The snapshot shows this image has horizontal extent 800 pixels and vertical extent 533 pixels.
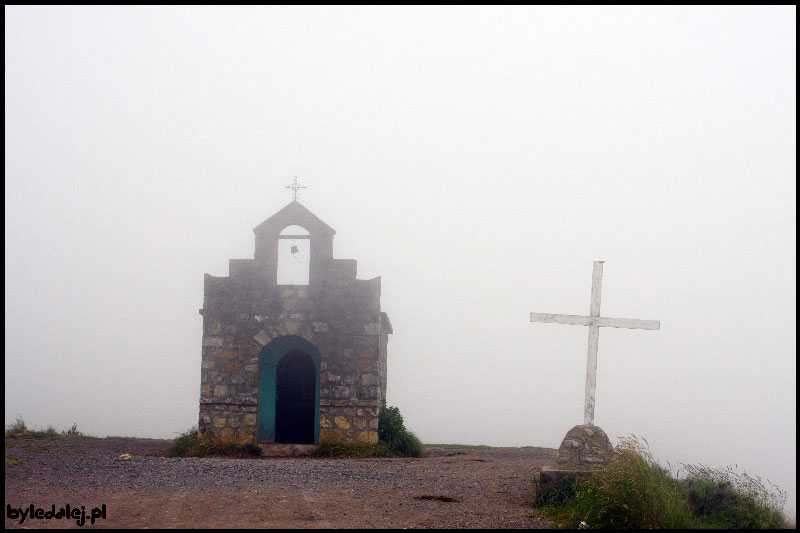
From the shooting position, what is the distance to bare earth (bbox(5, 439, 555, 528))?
848 centimetres

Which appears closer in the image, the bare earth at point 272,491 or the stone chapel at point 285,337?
the bare earth at point 272,491

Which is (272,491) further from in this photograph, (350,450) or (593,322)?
(350,450)

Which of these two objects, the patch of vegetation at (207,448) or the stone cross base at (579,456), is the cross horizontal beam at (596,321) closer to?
the stone cross base at (579,456)

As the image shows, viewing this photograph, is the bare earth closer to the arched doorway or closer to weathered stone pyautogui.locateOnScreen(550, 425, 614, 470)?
weathered stone pyautogui.locateOnScreen(550, 425, 614, 470)

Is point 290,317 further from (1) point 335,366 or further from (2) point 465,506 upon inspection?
(2) point 465,506

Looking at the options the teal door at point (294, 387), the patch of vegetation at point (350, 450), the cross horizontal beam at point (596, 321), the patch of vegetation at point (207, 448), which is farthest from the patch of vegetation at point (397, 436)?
the cross horizontal beam at point (596, 321)

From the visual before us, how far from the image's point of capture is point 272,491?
405 inches

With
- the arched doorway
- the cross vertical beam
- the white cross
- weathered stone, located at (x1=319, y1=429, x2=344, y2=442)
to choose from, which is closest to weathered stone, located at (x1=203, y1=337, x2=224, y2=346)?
the arched doorway

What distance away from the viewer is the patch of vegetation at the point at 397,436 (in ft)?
58.0

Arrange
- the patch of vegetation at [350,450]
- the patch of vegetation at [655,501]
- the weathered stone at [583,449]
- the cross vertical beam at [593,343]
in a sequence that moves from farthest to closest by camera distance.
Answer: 1. the patch of vegetation at [350,450]
2. the cross vertical beam at [593,343]
3. the weathered stone at [583,449]
4. the patch of vegetation at [655,501]

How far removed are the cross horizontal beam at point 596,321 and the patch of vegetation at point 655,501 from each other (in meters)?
2.63

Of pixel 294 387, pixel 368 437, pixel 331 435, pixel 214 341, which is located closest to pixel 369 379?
pixel 368 437

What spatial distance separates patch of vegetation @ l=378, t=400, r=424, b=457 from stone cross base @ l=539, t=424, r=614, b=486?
734 centimetres

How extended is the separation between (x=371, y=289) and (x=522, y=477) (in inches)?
271
